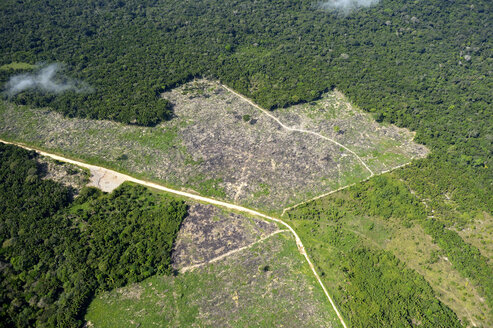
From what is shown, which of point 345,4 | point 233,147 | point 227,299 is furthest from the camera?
point 345,4

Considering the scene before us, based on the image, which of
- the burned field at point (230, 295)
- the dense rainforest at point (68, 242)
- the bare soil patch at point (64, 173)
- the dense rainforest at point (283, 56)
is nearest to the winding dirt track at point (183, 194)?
the burned field at point (230, 295)

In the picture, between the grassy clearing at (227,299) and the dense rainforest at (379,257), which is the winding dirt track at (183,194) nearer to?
the dense rainforest at (379,257)

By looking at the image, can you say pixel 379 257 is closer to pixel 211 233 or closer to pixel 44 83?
pixel 211 233

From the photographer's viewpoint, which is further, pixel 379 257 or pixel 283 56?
pixel 283 56

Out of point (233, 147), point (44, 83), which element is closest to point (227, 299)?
point (233, 147)

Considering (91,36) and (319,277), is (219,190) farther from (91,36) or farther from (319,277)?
(91,36)

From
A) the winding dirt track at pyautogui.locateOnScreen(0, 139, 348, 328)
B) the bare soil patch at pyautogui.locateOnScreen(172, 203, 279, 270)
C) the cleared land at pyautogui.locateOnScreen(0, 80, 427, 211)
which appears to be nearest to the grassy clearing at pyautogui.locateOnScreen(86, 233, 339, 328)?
the winding dirt track at pyautogui.locateOnScreen(0, 139, 348, 328)

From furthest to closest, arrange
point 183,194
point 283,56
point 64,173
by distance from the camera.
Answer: point 283,56, point 64,173, point 183,194

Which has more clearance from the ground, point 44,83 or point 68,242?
point 44,83
